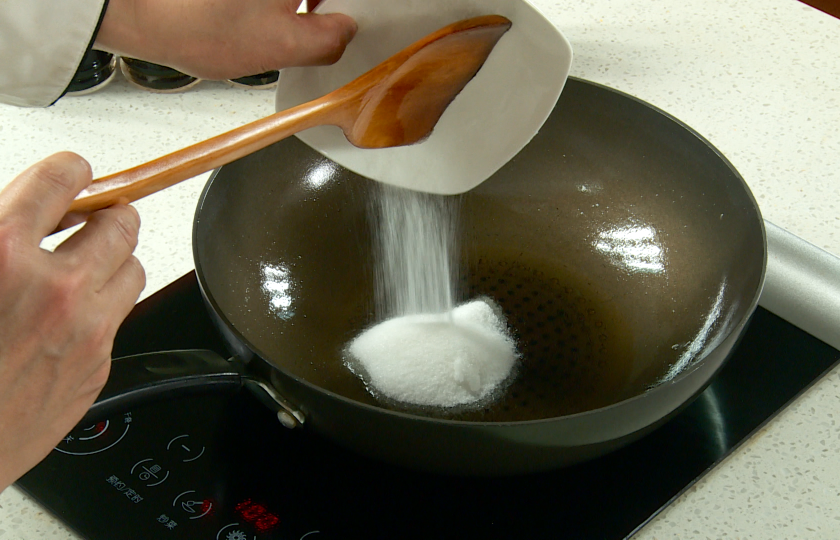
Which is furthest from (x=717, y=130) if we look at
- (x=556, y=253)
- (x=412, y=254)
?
(x=412, y=254)

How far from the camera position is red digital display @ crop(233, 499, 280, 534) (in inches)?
19.0

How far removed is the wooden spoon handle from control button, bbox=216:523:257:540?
0.22 m

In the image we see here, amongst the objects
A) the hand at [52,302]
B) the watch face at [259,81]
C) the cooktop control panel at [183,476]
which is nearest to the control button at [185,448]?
the cooktop control panel at [183,476]

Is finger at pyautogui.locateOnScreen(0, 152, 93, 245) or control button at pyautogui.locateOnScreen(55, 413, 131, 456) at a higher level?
finger at pyautogui.locateOnScreen(0, 152, 93, 245)

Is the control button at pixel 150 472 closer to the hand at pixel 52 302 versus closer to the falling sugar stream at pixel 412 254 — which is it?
the hand at pixel 52 302

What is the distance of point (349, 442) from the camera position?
465 mm

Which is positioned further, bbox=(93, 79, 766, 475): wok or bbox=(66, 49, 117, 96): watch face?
bbox=(66, 49, 117, 96): watch face

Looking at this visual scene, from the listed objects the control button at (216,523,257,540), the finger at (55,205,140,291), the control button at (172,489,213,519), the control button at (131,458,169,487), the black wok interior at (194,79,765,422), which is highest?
the finger at (55,205,140,291)

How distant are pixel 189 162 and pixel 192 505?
229mm

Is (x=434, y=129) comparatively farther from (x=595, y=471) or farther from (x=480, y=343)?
(x=595, y=471)

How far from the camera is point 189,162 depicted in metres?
0.41

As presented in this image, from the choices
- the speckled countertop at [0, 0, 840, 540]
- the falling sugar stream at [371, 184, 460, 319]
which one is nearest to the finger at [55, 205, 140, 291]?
the speckled countertop at [0, 0, 840, 540]

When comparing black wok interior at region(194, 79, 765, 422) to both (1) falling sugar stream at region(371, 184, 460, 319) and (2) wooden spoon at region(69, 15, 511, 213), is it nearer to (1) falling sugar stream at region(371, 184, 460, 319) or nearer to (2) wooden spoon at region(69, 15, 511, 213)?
(1) falling sugar stream at region(371, 184, 460, 319)

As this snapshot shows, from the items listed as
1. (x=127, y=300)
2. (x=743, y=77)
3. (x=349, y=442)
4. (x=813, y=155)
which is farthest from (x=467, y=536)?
(x=743, y=77)
